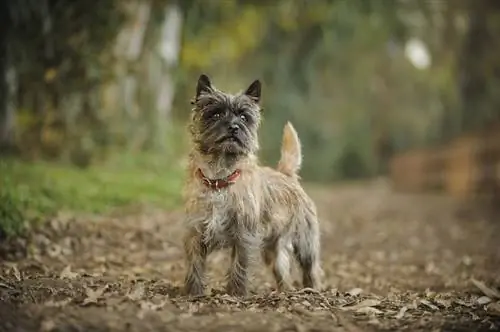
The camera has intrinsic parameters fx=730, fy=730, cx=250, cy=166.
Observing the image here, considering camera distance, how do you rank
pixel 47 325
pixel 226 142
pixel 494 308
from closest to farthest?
pixel 47 325 < pixel 494 308 < pixel 226 142

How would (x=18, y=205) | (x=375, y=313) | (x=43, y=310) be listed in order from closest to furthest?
(x=43, y=310), (x=375, y=313), (x=18, y=205)

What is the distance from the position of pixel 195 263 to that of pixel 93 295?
143 centimetres

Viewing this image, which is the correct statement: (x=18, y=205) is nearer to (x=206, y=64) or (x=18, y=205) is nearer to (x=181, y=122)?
(x=181, y=122)

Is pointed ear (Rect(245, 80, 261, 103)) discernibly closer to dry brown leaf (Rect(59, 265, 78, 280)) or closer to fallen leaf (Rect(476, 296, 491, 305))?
dry brown leaf (Rect(59, 265, 78, 280))

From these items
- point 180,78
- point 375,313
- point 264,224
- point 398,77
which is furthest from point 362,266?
point 398,77

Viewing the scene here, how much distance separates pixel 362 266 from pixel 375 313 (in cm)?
459

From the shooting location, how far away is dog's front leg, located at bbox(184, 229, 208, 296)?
6.49m

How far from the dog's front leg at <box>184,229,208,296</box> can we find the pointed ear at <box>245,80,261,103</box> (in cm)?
136

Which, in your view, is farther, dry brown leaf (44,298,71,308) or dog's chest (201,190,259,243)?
dog's chest (201,190,259,243)

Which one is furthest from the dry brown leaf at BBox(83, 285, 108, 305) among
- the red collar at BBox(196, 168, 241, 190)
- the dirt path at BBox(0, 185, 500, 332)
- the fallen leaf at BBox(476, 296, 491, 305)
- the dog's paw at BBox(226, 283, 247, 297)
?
the fallen leaf at BBox(476, 296, 491, 305)

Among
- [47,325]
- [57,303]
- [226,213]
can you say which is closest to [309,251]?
Answer: [226,213]

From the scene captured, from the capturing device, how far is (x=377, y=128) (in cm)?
3828

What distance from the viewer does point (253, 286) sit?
7.73 meters

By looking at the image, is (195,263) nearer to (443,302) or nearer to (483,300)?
(443,302)
